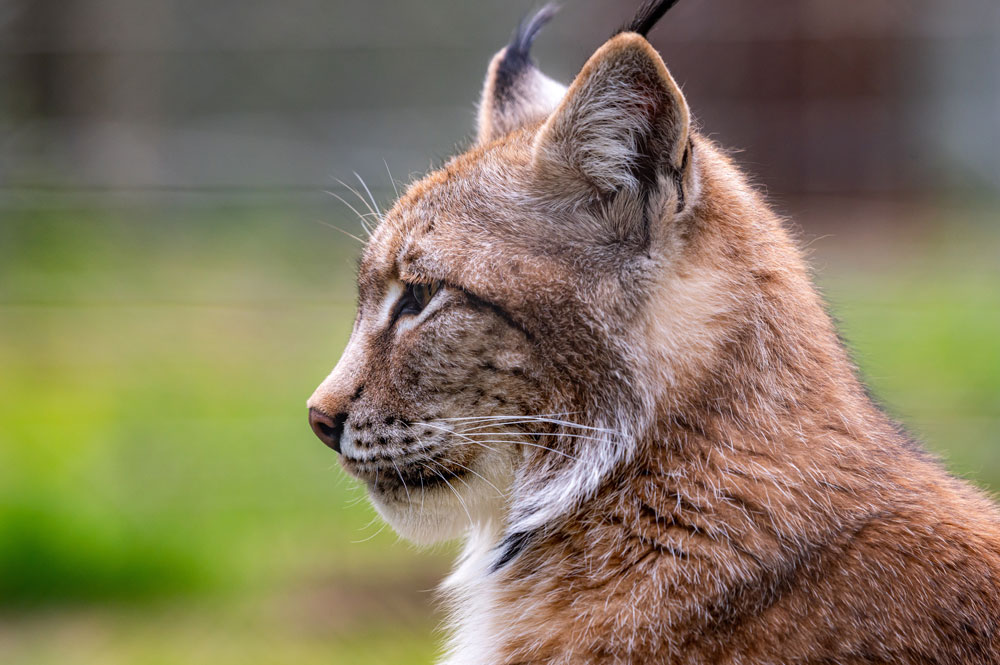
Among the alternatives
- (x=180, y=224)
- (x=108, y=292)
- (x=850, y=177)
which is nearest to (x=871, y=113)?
(x=850, y=177)

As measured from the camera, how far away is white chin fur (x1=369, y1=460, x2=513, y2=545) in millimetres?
2830

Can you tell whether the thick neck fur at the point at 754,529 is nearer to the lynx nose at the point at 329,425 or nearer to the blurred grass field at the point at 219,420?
the lynx nose at the point at 329,425

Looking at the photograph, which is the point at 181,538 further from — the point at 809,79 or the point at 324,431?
the point at 809,79

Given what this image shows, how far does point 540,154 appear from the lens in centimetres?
286

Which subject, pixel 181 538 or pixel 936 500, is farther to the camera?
pixel 181 538

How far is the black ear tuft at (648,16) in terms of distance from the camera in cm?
263

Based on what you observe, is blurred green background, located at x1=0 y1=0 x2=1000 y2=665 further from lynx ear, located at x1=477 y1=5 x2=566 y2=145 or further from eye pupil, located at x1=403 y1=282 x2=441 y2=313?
eye pupil, located at x1=403 y1=282 x2=441 y2=313

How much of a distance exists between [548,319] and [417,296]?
16.3 inches

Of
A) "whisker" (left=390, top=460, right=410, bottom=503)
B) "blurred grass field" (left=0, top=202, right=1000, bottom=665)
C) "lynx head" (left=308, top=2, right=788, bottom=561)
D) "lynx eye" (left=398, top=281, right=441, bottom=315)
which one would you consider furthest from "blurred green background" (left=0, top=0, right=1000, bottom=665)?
"whisker" (left=390, top=460, right=410, bottom=503)

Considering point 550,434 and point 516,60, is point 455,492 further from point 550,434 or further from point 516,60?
point 516,60

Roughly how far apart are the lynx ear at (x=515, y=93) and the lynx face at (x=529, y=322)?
511 mm

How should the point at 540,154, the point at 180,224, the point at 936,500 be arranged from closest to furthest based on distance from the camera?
the point at 936,500
the point at 540,154
the point at 180,224

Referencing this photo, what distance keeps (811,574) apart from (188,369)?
6432mm

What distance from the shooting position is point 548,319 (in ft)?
8.78
